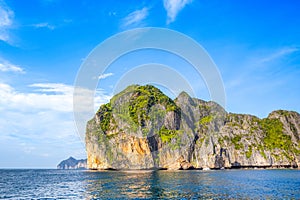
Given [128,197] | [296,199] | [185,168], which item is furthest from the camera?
[185,168]

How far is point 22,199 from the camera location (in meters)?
49.5

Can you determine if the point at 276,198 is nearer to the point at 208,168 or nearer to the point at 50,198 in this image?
the point at 50,198

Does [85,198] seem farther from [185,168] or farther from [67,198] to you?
[185,168]

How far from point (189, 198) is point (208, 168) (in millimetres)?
159768

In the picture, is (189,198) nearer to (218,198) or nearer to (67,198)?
(218,198)

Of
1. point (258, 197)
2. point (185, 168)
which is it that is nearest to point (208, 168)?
point (185, 168)

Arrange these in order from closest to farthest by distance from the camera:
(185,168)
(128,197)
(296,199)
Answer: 1. (296,199)
2. (128,197)
3. (185,168)

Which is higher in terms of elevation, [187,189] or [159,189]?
[159,189]

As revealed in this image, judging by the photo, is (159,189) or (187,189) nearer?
(187,189)

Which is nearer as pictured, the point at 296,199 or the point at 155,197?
the point at 296,199

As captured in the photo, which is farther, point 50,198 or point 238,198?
point 50,198

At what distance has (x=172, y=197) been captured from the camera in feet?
156

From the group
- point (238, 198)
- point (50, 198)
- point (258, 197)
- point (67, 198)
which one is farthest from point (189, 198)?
point (50, 198)

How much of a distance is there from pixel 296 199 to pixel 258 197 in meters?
5.88
